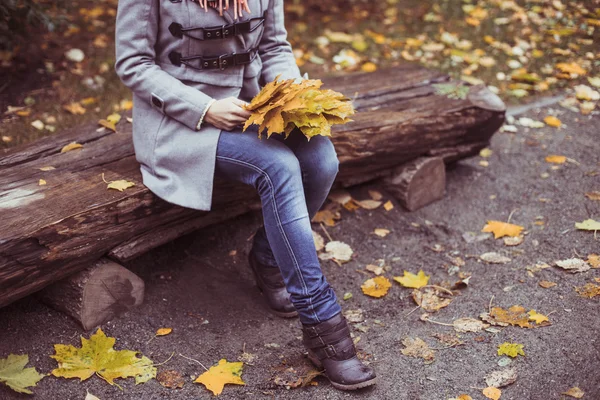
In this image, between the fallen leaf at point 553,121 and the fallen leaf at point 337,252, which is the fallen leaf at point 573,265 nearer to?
the fallen leaf at point 337,252

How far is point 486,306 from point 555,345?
0.38 metres

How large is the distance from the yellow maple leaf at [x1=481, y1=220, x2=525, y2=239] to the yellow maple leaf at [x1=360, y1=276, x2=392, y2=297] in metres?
0.69

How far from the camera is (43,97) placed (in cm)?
406

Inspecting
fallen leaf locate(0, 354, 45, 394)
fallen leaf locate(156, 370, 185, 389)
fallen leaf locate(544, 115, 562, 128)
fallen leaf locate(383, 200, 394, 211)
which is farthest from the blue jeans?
fallen leaf locate(544, 115, 562, 128)

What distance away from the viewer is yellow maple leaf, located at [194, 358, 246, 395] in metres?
2.30

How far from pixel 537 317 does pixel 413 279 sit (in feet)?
1.93

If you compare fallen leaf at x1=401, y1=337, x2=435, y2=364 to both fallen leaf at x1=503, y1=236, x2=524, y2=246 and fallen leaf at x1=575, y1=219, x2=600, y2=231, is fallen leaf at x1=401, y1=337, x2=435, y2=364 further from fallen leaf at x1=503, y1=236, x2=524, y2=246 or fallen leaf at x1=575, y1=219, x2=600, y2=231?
fallen leaf at x1=575, y1=219, x2=600, y2=231

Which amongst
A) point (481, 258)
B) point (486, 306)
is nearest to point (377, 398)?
point (486, 306)

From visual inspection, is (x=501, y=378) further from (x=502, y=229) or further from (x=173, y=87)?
(x=173, y=87)

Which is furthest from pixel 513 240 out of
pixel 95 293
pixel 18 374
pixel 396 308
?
pixel 18 374

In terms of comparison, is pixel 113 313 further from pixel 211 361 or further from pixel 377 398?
pixel 377 398

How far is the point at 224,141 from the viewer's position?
240 cm

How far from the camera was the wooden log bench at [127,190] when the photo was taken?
2.30 metres

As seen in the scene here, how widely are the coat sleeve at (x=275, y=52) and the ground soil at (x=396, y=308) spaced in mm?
891
